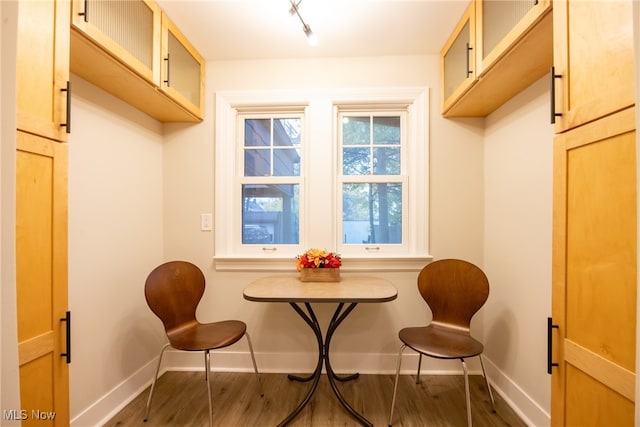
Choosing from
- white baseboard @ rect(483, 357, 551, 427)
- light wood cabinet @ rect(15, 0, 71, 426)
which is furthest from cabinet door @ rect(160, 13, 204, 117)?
white baseboard @ rect(483, 357, 551, 427)

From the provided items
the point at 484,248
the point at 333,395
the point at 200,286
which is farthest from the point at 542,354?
the point at 200,286

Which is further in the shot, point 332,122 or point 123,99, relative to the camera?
point 332,122

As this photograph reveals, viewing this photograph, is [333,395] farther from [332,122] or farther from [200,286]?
[332,122]

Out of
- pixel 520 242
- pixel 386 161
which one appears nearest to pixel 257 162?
pixel 386 161

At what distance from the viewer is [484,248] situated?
2129 mm

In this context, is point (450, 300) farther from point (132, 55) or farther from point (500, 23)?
point (132, 55)

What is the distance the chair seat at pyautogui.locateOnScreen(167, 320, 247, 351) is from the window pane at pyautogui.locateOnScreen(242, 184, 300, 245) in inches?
29.2

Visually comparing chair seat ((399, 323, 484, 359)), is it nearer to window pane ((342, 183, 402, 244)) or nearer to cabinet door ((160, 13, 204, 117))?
window pane ((342, 183, 402, 244))

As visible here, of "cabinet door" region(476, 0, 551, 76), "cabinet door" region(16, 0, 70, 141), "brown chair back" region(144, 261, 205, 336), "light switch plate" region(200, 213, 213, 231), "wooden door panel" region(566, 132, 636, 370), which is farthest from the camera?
"light switch plate" region(200, 213, 213, 231)

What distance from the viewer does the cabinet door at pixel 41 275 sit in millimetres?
856

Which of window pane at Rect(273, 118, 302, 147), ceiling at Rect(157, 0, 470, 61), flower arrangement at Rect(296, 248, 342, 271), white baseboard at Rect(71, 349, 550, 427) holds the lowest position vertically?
white baseboard at Rect(71, 349, 550, 427)

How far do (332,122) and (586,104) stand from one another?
5.22 ft

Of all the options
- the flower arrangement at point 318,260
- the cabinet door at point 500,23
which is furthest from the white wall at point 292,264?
the cabinet door at point 500,23

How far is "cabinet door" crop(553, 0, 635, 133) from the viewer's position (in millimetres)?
738
